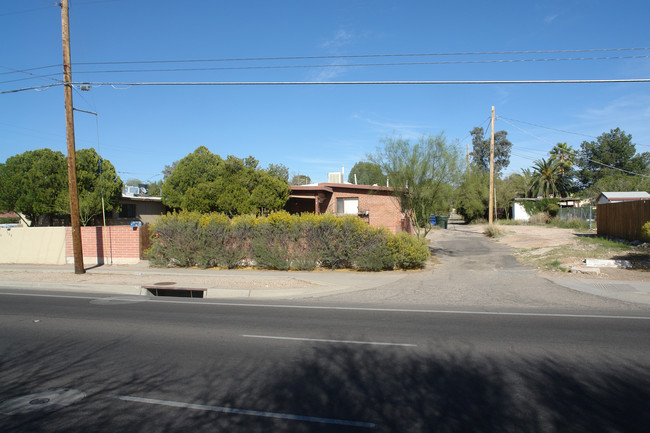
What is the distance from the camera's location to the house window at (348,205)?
1085 inches

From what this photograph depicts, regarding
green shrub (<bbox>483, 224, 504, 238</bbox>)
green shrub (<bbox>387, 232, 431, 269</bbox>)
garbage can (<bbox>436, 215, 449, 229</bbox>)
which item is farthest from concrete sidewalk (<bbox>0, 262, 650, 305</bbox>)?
garbage can (<bbox>436, 215, 449, 229</bbox>)

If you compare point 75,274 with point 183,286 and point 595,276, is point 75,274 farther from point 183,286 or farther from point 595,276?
point 595,276

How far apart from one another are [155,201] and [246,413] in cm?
3395

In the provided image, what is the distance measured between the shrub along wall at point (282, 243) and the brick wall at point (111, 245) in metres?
1.73

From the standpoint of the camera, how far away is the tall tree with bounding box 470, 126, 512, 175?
268ft

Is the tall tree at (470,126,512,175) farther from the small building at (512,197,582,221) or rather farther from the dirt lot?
the dirt lot

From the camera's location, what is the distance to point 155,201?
3588cm

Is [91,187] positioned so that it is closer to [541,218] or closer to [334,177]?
[334,177]

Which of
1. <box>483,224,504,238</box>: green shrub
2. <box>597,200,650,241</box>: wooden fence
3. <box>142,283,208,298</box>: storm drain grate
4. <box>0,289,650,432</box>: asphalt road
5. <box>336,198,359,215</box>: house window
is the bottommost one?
<box>142,283,208,298</box>: storm drain grate

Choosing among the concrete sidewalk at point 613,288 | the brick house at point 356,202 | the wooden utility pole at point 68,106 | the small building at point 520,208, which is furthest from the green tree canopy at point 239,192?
the small building at point 520,208

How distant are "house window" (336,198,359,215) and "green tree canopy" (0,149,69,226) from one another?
17075mm

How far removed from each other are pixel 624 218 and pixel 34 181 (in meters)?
34.7

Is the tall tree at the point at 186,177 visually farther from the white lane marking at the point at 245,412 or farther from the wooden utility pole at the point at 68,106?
Answer: the white lane marking at the point at 245,412

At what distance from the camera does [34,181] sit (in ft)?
86.8
